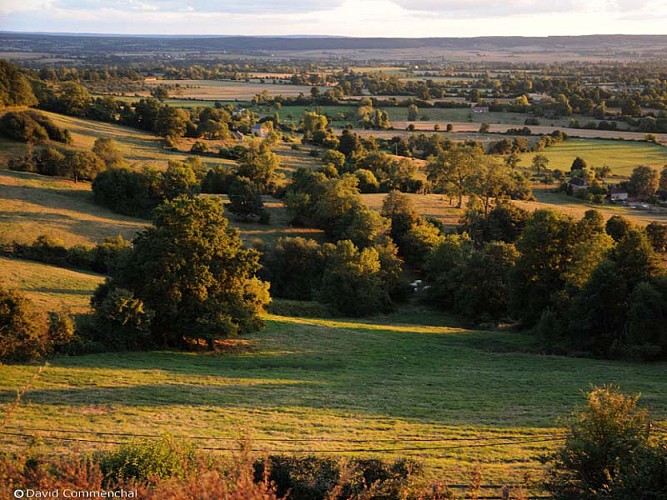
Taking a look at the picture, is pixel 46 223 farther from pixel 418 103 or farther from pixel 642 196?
pixel 418 103

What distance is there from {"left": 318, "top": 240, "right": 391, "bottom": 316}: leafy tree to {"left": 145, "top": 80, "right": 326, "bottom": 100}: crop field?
369 ft

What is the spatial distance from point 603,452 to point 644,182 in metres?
65.1

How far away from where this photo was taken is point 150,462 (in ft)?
37.0

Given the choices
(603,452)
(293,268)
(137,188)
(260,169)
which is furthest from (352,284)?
(260,169)

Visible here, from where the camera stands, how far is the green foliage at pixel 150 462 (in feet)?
36.4

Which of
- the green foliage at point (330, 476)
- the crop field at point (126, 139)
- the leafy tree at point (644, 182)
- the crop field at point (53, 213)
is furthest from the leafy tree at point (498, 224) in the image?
the green foliage at point (330, 476)

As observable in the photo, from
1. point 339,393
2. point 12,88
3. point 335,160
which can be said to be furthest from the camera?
point 335,160

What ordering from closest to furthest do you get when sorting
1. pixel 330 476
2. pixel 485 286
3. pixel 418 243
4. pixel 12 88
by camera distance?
1. pixel 330 476
2. pixel 485 286
3. pixel 418 243
4. pixel 12 88

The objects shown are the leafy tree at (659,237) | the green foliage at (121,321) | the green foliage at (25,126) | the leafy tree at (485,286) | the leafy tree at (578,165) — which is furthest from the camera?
the leafy tree at (578,165)

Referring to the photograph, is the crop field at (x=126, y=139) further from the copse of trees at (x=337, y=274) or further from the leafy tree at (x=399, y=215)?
the copse of trees at (x=337, y=274)

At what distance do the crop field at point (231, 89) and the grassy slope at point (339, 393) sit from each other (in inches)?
4926

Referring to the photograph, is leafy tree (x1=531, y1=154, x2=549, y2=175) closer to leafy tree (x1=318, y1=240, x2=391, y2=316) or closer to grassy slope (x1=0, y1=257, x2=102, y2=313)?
leafy tree (x1=318, y1=240, x2=391, y2=316)

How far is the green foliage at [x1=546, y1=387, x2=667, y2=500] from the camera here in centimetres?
1145

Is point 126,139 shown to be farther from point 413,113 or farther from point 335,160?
point 413,113
